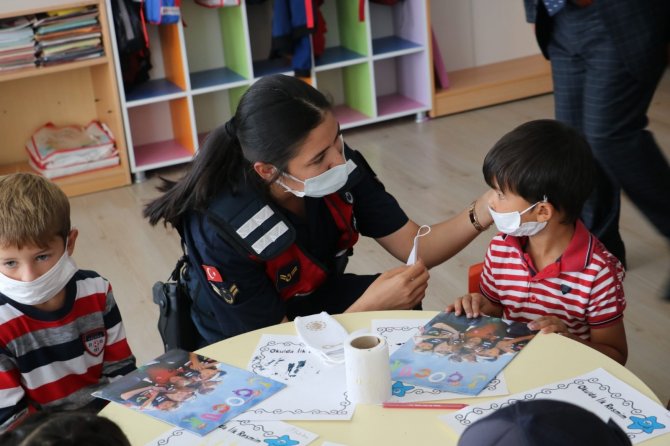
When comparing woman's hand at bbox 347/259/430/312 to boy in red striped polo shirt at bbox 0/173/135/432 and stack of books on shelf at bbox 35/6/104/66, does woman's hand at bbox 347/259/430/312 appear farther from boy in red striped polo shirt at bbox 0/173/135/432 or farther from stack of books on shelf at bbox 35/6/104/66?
stack of books on shelf at bbox 35/6/104/66

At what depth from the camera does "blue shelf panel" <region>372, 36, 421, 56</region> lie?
473 centimetres

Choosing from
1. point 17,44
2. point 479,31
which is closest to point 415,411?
point 17,44

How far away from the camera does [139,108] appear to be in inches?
185

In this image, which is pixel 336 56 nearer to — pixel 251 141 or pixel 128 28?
pixel 128 28

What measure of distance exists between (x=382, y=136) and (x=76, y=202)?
4.99 feet

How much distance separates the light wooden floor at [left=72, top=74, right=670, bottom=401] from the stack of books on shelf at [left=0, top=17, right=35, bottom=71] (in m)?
0.66

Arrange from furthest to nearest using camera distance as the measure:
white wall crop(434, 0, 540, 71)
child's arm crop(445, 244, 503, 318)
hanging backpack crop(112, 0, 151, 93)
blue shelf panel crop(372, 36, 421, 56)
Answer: white wall crop(434, 0, 540, 71) < blue shelf panel crop(372, 36, 421, 56) < hanging backpack crop(112, 0, 151, 93) < child's arm crop(445, 244, 503, 318)

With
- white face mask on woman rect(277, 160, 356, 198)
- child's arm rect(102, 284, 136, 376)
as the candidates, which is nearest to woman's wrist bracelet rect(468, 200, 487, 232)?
white face mask on woman rect(277, 160, 356, 198)

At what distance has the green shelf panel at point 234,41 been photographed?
4.39 m

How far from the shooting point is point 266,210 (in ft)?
6.65

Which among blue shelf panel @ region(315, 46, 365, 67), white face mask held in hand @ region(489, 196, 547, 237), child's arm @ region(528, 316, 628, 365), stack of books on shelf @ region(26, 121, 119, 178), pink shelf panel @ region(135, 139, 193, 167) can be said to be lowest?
pink shelf panel @ region(135, 139, 193, 167)

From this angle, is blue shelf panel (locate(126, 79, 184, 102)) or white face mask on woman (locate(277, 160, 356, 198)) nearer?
white face mask on woman (locate(277, 160, 356, 198))

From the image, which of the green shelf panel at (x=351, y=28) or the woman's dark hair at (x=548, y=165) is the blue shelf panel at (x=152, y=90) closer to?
the green shelf panel at (x=351, y=28)

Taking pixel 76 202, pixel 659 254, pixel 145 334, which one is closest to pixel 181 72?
pixel 76 202
